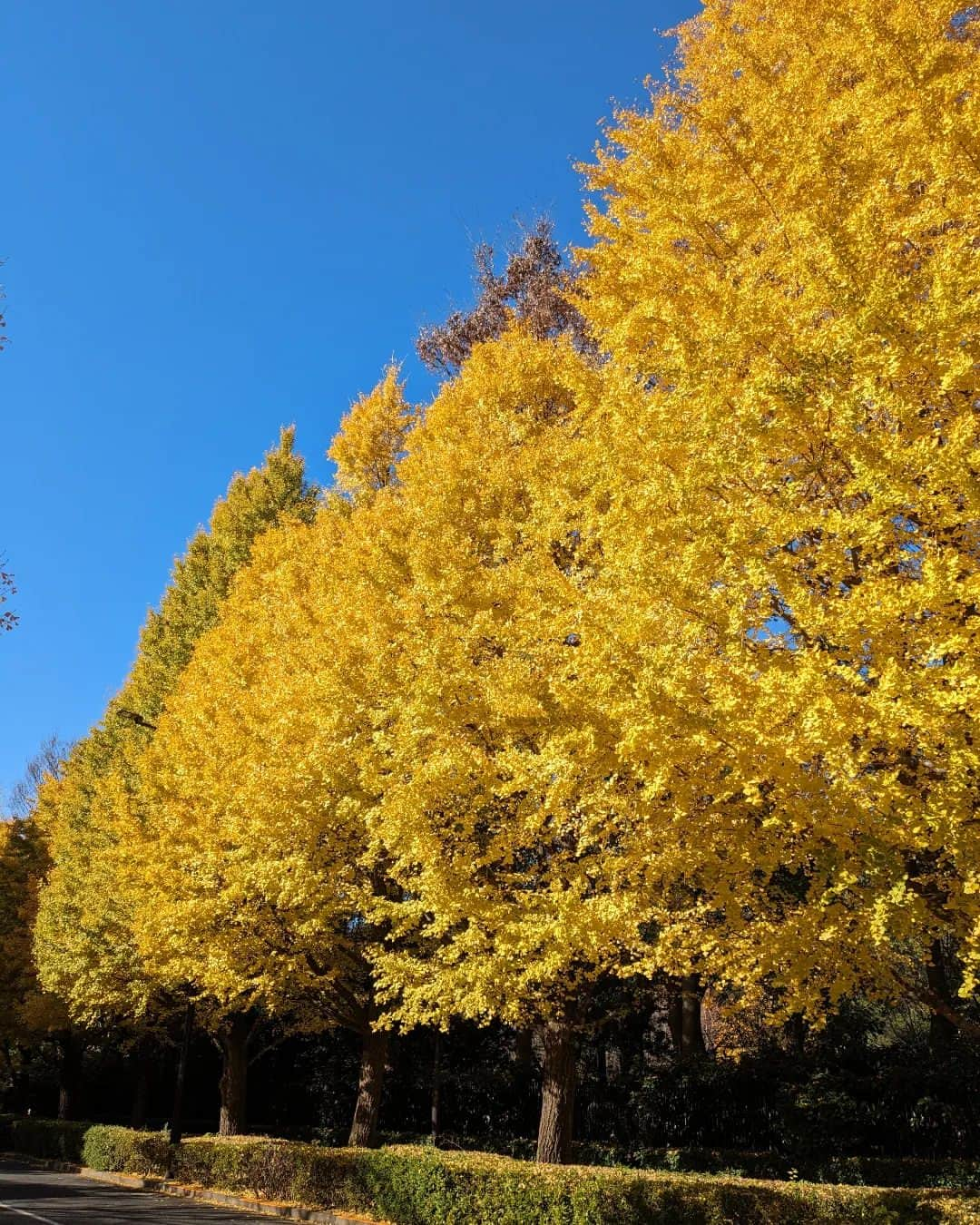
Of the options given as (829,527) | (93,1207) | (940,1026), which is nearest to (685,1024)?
(940,1026)

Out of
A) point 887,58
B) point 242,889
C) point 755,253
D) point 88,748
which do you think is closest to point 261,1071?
point 88,748

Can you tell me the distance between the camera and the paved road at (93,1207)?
11234mm

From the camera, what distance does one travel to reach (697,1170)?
1274 cm

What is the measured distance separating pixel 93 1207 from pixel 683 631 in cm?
1311

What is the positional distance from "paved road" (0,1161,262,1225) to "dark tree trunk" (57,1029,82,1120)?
32.0ft

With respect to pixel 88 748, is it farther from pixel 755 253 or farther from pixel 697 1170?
pixel 755 253

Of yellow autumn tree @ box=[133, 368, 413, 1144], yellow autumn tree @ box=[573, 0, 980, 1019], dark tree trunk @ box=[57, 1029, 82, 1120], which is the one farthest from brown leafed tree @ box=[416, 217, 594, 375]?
dark tree trunk @ box=[57, 1029, 82, 1120]

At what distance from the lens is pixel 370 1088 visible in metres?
13.5

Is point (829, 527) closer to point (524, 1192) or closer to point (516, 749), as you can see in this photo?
point (516, 749)

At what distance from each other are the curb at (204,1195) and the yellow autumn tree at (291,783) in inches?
54.8

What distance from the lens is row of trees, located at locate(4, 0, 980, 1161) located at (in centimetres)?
546

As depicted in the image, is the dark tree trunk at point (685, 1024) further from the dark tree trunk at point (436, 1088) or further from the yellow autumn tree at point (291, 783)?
the yellow autumn tree at point (291, 783)

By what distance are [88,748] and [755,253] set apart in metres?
24.3

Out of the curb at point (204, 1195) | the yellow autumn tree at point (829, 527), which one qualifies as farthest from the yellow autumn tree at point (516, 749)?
the curb at point (204, 1195)
